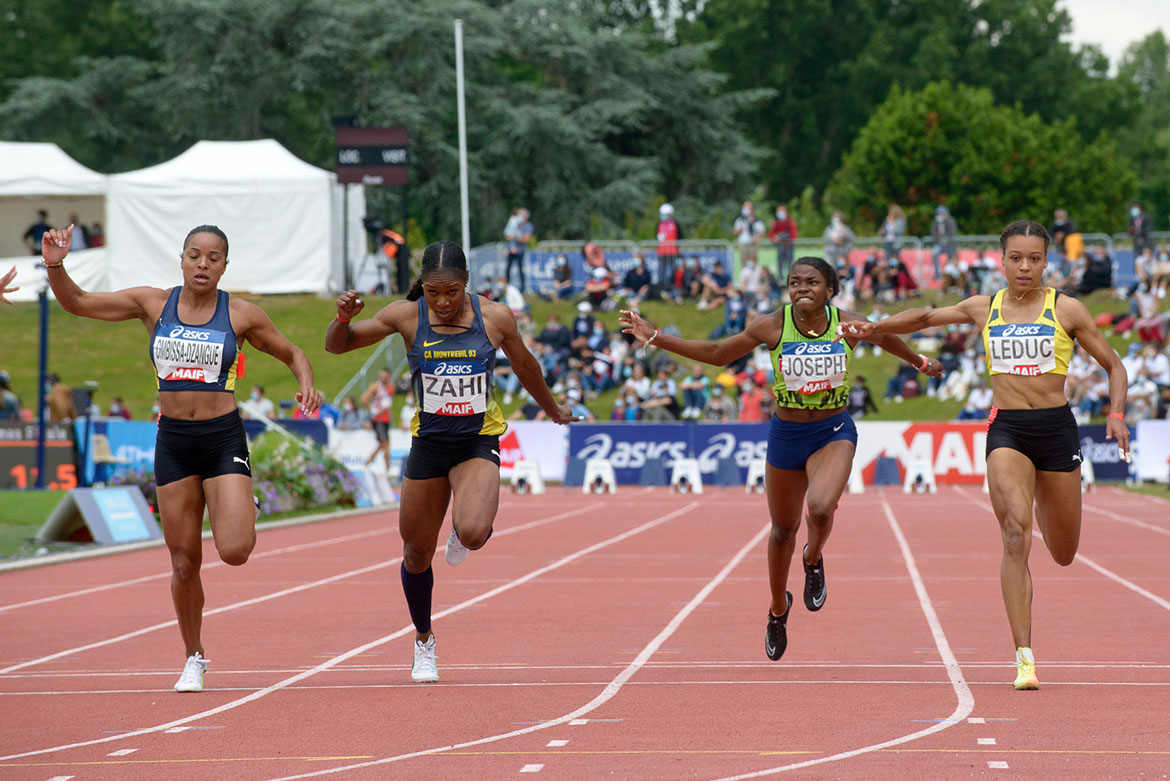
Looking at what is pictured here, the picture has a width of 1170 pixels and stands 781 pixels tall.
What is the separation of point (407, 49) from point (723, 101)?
13.1 metres

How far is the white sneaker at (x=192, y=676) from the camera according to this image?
8.16 m

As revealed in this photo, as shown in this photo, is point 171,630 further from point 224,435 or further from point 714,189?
point 714,189

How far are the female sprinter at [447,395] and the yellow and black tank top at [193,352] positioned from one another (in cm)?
51

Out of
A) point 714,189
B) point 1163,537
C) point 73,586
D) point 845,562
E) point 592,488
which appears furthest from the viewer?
point 714,189

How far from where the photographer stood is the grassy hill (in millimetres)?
38375

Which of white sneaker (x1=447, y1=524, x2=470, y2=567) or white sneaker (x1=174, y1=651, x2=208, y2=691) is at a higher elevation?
white sneaker (x1=447, y1=524, x2=470, y2=567)


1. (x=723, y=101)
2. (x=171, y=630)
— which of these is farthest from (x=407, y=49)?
(x=171, y=630)

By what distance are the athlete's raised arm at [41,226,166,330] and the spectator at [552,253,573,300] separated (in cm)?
3366

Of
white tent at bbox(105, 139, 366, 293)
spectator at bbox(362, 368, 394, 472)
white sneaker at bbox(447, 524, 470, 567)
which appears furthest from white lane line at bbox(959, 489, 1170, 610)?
white tent at bbox(105, 139, 366, 293)

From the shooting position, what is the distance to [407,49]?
55.8 metres

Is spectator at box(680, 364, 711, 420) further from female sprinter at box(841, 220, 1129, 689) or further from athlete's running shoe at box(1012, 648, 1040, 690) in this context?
athlete's running shoe at box(1012, 648, 1040, 690)

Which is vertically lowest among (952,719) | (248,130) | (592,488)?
(592,488)

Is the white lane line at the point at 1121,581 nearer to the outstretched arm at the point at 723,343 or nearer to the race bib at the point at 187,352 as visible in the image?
the outstretched arm at the point at 723,343

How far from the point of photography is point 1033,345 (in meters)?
8.27
